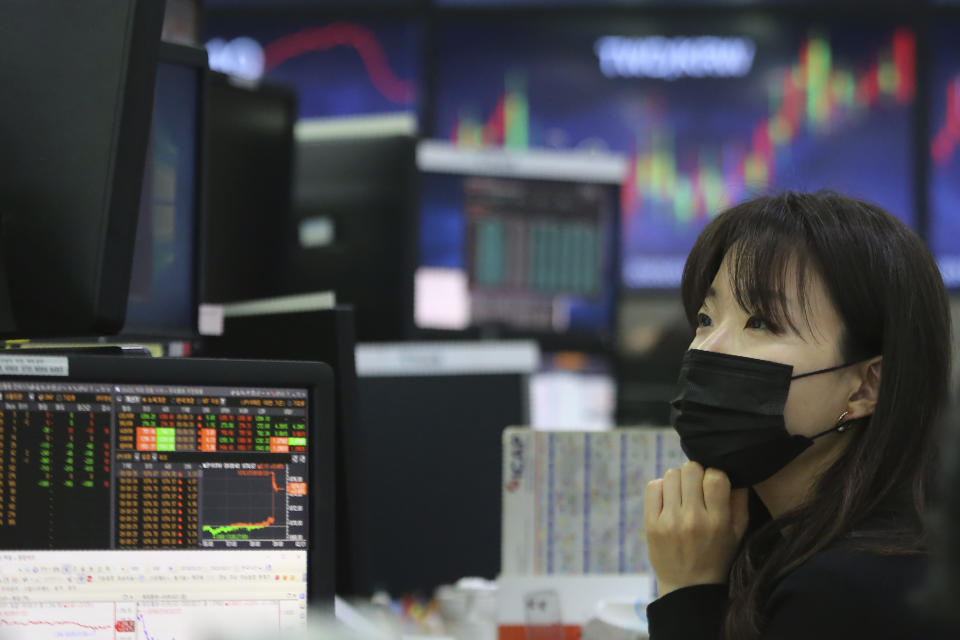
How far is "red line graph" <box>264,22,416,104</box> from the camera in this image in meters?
4.68

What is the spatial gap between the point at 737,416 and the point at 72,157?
74 centimetres

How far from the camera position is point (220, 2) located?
4781 millimetres

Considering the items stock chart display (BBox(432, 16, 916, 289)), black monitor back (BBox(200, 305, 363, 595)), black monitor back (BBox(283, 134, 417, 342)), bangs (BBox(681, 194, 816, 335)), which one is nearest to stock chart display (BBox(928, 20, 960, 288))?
stock chart display (BBox(432, 16, 916, 289))

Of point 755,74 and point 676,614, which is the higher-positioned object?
point 755,74

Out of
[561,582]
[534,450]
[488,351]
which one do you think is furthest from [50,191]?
[488,351]

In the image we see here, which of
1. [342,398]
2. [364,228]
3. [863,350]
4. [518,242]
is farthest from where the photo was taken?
[518,242]

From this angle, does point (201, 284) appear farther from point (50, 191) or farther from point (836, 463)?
point (836, 463)

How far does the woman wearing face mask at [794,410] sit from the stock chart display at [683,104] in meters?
3.26

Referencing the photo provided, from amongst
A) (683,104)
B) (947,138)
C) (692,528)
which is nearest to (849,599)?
(692,528)

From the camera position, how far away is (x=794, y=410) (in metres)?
1.23

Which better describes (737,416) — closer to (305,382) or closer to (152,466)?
(305,382)

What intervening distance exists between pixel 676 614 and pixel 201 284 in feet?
2.45

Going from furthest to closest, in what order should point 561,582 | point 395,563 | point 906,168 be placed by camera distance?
point 906,168 → point 395,563 → point 561,582

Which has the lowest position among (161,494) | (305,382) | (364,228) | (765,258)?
(161,494)
